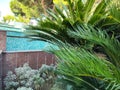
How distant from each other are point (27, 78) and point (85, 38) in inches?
161

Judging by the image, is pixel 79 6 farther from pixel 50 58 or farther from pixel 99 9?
pixel 50 58

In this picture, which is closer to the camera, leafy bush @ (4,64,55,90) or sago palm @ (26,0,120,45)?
sago palm @ (26,0,120,45)

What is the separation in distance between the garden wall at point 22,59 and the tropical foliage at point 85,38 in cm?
264

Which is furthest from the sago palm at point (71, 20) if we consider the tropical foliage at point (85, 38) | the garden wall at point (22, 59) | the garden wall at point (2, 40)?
the garden wall at point (2, 40)

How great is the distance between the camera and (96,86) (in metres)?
3.13

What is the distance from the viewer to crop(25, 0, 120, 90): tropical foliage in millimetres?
2597

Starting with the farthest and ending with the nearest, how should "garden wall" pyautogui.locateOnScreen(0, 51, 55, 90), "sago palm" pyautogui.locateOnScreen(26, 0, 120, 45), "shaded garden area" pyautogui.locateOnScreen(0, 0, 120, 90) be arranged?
"garden wall" pyautogui.locateOnScreen(0, 51, 55, 90)
"sago palm" pyautogui.locateOnScreen(26, 0, 120, 45)
"shaded garden area" pyautogui.locateOnScreen(0, 0, 120, 90)

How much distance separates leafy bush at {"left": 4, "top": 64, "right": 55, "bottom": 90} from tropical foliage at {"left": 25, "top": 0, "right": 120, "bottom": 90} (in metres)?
2.25

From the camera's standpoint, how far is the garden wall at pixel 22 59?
24.5ft

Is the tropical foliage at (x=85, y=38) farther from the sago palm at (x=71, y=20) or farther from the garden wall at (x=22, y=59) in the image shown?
the garden wall at (x=22, y=59)

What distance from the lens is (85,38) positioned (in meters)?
3.29

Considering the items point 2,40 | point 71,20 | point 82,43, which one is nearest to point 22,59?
point 2,40

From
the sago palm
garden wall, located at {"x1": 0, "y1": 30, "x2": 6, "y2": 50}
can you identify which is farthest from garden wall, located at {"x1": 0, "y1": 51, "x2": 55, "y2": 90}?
the sago palm

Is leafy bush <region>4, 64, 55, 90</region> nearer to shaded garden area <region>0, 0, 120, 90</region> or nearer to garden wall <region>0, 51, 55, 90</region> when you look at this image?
shaded garden area <region>0, 0, 120, 90</region>
